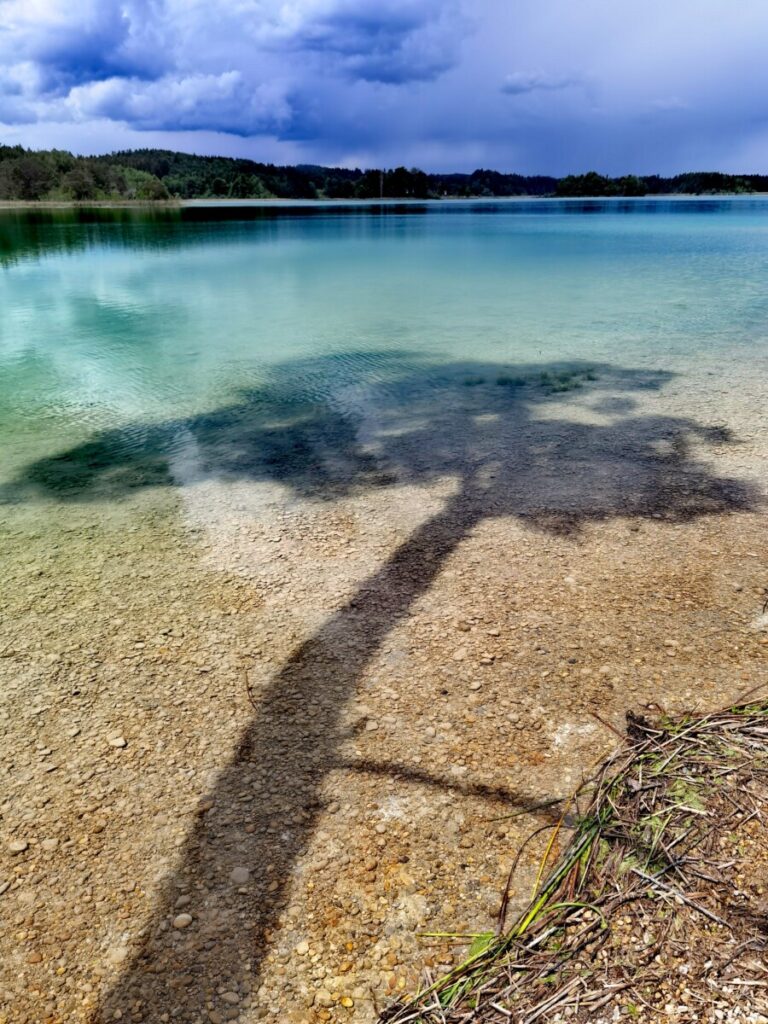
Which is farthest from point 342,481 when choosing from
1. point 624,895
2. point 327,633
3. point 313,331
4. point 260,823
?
point 313,331

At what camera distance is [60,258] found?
85.9 feet

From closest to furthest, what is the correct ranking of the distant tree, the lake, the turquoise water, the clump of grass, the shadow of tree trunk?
the clump of grass → the shadow of tree trunk → the lake → the turquoise water → the distant tree

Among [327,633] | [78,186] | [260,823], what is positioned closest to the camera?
[260,823]

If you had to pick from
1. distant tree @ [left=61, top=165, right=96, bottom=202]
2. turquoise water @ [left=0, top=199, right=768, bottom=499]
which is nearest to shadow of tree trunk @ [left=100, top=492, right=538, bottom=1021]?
turquoise water @ [left=0, top=199, right=768, bottom=499]

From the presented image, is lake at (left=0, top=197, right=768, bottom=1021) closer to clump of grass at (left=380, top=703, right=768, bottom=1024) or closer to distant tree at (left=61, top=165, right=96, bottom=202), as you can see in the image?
clump of grass at (left=380, top=703, right=768, bottom=1024)

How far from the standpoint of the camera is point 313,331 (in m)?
12.7

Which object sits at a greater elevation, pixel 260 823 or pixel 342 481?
pixel 342 481

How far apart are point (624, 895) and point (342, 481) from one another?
4.06m

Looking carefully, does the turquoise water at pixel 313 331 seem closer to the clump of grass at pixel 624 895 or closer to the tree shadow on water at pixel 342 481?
the tree shadow on water at pixel 342 481

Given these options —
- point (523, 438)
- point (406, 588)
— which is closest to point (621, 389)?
point (523, 438)

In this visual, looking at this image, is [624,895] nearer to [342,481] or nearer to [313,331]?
[342,481]

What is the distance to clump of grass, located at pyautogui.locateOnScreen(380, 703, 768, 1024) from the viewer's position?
1722 mm

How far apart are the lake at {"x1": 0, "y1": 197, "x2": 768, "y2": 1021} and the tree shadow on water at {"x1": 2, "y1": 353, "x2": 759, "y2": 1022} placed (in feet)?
0.06

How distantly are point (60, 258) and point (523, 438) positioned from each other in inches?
1005
